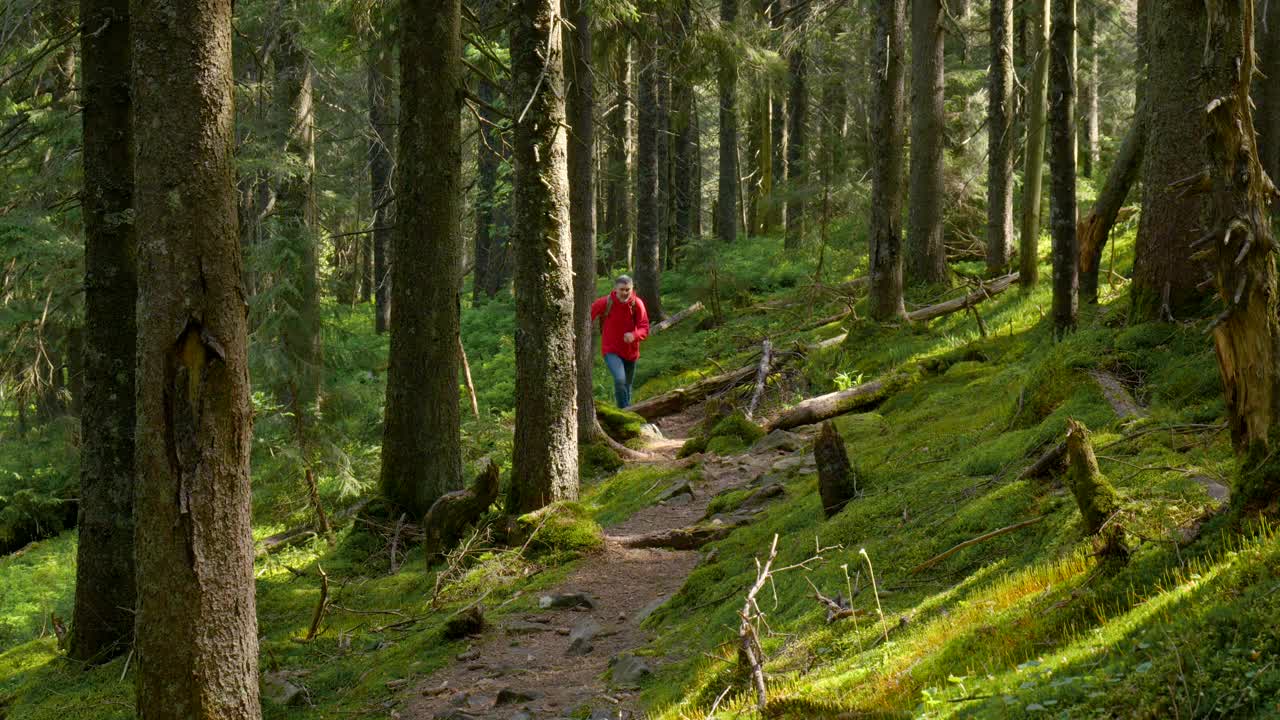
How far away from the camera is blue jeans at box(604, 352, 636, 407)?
14.7 meters

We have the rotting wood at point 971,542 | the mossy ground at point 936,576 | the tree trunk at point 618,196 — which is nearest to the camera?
the mossy ground at point 936,576

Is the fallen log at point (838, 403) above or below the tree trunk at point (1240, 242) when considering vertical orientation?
below

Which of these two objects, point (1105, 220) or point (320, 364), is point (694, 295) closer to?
point (320, 364)

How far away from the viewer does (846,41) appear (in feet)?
94.2

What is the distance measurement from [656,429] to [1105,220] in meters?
6.68

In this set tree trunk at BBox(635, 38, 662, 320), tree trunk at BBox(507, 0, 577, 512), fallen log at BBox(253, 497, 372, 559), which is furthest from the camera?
tree trunk at BBox(635, 38, 662, 320)

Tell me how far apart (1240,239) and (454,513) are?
7.15 meters

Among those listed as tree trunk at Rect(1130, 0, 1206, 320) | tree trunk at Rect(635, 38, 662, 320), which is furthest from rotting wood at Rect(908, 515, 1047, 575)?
tree trunk at Rect(635, 38, 662, 320)

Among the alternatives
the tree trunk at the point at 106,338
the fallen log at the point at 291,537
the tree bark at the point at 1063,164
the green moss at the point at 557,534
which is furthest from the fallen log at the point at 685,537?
the tree trunk at the point at 106,338

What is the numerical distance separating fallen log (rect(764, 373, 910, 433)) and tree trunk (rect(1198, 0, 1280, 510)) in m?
7.58

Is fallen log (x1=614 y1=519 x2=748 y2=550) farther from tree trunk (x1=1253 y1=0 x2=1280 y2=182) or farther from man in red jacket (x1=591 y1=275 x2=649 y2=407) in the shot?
man in red jacket (x1=591 y1=275 x2=649 y2=407)

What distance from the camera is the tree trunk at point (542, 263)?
918cm

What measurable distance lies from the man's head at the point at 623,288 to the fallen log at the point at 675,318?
782cm

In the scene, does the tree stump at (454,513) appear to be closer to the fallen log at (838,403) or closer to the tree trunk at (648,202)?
the fallen log at (838,403)
